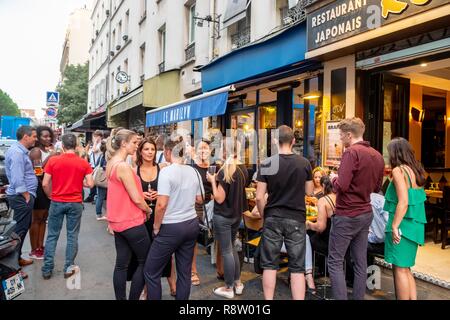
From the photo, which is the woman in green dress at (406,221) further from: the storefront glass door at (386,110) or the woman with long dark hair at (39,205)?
the woman with long dark hair at (39,205)

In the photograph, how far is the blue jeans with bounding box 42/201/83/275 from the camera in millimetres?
4664

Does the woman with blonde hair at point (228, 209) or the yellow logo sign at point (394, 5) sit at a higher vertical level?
the yellow logo sign at point (394, 5)

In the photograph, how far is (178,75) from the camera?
13.0 metres

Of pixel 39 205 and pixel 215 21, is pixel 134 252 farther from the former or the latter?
pixel 215 21

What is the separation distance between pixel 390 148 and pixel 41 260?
5.02 meters

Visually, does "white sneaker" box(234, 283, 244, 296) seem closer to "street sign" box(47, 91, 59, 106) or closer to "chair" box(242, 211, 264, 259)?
"chair" box(242, 211, 264, 259)

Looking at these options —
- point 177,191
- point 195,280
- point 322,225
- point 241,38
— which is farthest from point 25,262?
point 241,38

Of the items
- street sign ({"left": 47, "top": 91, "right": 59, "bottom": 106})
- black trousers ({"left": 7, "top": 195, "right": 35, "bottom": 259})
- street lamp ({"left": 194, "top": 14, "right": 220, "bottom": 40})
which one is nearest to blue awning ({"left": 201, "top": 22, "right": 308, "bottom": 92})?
street lamp ({"left": 194, "top": 14, "right": 220, "bottom": 40})

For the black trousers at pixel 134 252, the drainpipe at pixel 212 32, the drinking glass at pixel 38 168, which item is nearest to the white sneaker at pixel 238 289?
the black trousers at pixel 134 252

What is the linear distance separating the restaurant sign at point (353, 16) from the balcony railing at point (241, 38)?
134 inches

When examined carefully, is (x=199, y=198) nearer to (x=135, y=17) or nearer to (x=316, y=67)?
(x=316, y=67)

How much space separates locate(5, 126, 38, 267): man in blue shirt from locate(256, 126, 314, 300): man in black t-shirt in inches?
131

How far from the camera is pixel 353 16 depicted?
→ 5242 millimetres

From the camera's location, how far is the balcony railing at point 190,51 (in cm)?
1220
